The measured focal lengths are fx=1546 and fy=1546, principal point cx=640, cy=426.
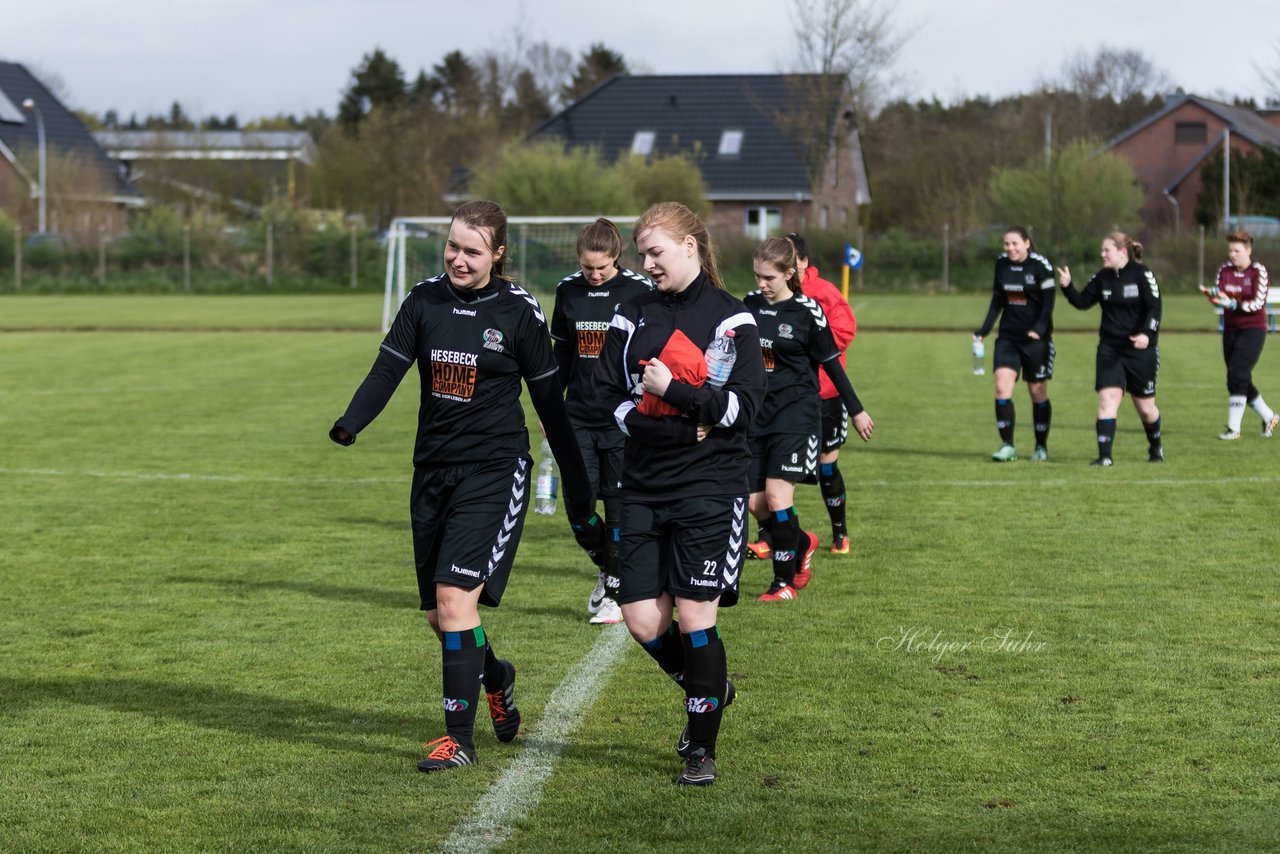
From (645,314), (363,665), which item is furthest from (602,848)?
(363,665)

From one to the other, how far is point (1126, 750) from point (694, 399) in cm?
202

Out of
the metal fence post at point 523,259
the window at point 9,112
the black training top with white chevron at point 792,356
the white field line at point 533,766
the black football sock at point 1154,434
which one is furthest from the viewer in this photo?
the window at point 9,112

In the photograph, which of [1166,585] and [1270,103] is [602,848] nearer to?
[1166,585]

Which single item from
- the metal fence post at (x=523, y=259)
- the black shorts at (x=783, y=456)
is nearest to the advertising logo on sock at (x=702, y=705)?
the black shorts at (x=783, y=456)

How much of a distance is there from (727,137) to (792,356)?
5501cm

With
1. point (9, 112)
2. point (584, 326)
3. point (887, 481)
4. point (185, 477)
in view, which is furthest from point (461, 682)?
point (9, 112)

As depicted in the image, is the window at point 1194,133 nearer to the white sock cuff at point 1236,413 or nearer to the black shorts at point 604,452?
the white sock cuff at point 1236,413

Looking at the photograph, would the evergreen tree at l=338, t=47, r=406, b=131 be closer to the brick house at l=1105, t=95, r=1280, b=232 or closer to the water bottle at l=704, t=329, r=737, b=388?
the brick house at l=1105, t=95, r=1280, b=232

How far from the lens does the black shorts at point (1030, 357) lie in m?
13.3

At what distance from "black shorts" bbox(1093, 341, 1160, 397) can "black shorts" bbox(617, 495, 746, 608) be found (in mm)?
8697

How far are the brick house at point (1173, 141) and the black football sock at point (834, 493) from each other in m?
64.3

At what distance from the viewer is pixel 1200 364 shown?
76.9 feet

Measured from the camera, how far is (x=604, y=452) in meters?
7.70

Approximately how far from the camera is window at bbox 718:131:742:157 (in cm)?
6122
